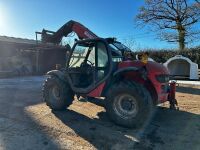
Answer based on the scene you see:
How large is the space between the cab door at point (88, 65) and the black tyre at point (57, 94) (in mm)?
296

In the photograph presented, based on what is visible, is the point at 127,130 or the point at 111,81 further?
the point at 111,81

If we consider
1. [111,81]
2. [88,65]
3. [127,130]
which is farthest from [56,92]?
[127,130]

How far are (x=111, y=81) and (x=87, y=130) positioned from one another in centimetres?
126

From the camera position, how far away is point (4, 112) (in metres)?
6.33

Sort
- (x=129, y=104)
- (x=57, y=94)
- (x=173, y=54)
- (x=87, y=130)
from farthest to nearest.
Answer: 1. (x=173, y=54)
2. (x=57, y=94)
3. (x=129, y=104)
4. (x=87, y=130)

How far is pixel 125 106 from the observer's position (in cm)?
528

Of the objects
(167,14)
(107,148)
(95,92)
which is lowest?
(107,148)

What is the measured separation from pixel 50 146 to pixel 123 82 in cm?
205

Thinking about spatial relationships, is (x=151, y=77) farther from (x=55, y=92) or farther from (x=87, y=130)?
(x=55, y=92)

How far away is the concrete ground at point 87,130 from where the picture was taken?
4258 mm

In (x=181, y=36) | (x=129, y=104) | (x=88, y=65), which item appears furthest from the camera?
(x=181, y=36)

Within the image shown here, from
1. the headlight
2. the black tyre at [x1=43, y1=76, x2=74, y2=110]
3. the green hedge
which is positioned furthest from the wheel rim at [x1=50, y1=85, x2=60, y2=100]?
the green hedge

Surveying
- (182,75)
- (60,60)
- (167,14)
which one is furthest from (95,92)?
(167,14)

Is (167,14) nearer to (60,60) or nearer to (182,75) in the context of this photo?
(182,75)
